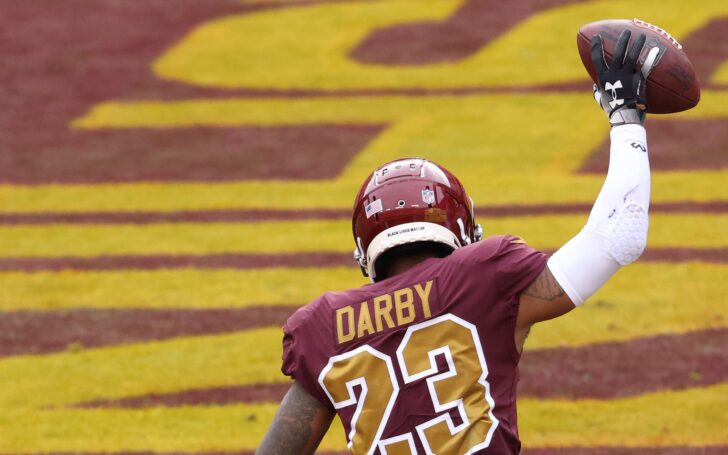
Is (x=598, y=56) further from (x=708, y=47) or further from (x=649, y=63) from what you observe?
(x=708, y=47)

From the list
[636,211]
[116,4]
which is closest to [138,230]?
[116,4]

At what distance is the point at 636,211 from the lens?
287cm

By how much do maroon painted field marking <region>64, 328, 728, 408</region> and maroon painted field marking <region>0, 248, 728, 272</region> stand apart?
201 centimetres

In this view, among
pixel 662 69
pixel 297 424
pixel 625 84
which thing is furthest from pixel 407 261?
pixel 662 69

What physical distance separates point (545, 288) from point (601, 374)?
5128 mm

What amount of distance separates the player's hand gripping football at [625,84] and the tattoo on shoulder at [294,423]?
3.16 feet

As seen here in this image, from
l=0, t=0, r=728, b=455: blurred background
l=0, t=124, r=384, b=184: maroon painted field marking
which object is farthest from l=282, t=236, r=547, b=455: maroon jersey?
l=0, t=124, r=384, b=184: maroon painted field marking

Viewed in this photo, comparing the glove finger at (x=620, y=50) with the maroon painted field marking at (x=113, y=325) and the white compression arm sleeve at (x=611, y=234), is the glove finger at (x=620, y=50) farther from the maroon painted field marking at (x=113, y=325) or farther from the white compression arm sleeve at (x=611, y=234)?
the maroon painted field marking at (x=113, y=325)

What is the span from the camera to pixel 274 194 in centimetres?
1264

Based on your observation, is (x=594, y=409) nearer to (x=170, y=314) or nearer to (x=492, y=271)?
(x=170, y=314)

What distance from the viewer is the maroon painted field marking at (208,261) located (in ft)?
34.2

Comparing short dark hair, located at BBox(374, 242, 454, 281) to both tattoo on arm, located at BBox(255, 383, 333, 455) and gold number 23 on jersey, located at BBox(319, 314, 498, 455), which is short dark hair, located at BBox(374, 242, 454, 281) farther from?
tattoo on arm, located at BBox(255, 383, 333, 455)

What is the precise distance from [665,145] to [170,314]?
6028 millimetres

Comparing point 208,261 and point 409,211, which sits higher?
point 409,211
